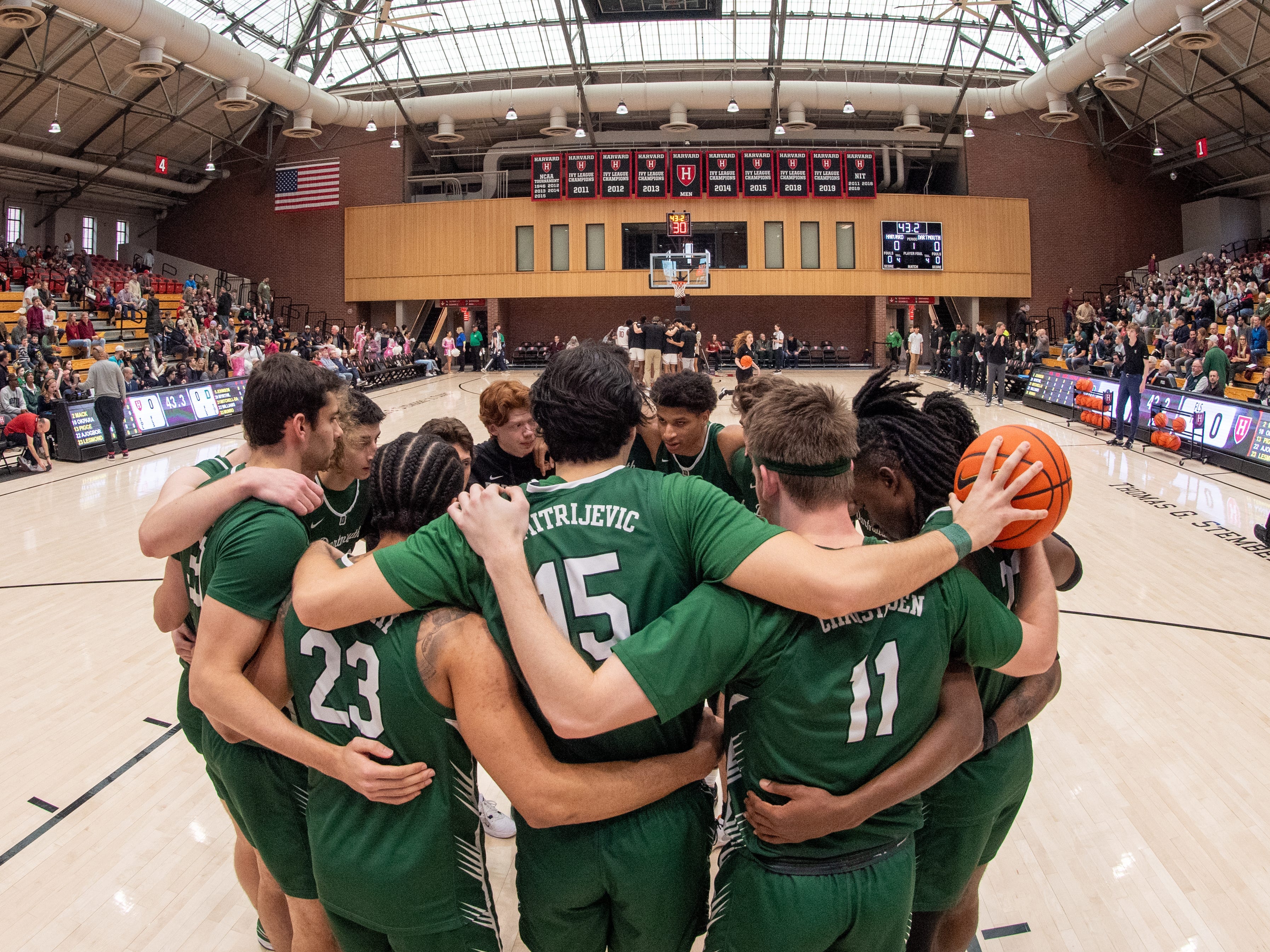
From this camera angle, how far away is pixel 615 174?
28.8 m

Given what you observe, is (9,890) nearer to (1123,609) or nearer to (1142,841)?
(1142,841)

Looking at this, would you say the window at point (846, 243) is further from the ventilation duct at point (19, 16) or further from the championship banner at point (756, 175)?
the ventilation duct at point (19, 16)

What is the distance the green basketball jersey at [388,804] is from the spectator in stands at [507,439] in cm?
211

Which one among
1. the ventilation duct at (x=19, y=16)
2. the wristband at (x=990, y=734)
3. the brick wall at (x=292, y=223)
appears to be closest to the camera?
the wristband at (x=990, y=734)

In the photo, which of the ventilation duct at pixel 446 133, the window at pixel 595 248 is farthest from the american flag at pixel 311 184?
the window at pixel 595 248

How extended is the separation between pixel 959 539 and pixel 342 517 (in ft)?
7.50

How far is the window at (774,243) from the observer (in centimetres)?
2922

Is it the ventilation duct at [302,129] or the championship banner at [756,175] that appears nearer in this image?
the ventilation duct at [302,129]

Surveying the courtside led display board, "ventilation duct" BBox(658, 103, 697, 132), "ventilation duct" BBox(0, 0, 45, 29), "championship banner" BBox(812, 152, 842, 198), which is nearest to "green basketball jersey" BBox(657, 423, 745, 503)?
the courtside led display board

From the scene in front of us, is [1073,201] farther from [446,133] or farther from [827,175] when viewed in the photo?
[446,133]

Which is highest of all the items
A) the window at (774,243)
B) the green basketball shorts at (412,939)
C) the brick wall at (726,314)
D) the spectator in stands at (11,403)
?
the window at (774,243)

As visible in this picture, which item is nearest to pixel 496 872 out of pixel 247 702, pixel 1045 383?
pixel 247 702

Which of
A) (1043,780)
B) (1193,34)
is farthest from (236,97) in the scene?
(1043,780)

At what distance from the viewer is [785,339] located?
100ft
